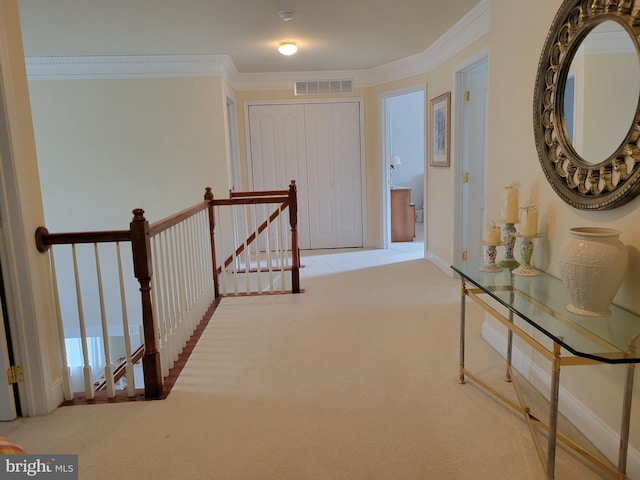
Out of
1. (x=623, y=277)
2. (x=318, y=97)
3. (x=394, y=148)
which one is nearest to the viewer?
(x=623, y=277)

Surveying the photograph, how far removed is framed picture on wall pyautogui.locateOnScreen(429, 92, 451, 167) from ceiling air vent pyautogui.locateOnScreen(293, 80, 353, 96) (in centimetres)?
151

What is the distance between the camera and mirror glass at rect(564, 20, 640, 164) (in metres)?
1.67

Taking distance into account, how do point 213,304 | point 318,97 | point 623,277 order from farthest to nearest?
point 318,97, point 213,304, point 623,277

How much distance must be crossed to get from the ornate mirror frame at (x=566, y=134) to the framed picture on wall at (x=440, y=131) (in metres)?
2.41

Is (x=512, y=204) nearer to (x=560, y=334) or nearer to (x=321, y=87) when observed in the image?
(x=560, y=334)

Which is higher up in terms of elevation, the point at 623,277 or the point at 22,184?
the point at 22,184

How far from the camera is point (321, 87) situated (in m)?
6.27

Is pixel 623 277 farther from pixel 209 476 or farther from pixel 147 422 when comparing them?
pixel 147 422

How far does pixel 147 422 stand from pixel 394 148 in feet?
24.6

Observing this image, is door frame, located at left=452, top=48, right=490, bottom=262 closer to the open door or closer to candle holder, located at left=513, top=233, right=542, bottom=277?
candle holder, located at left=513, top=233, right=542, bottom=277

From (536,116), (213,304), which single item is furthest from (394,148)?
(536,116)

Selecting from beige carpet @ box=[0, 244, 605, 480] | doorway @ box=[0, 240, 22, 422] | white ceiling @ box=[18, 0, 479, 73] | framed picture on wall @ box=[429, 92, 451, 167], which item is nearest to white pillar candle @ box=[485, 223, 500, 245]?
beige carpet @ box=[0, 244, 605, 480]

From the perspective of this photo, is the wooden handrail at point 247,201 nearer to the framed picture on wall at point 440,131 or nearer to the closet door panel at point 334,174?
the framed picture on wall at point 440,131

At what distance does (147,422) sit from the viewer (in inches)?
90.1
